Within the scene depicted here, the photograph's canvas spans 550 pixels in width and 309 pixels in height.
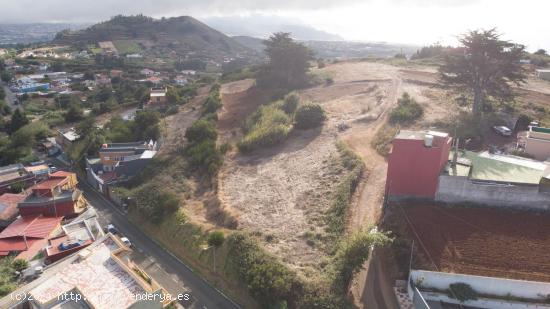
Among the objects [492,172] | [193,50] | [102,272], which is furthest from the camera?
[193,50]

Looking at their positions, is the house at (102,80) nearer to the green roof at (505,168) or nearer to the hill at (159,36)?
the hill at (159,36)

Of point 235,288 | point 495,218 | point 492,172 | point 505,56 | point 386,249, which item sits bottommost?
point 235,288

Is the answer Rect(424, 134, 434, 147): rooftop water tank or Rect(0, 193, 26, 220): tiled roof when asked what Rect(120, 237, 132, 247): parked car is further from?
Rect(424, 134, 434, 147): rooftop water tank

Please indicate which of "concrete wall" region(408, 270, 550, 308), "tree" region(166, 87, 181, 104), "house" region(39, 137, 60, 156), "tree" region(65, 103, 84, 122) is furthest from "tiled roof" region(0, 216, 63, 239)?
"tree" region(65, 103, 84, 122)

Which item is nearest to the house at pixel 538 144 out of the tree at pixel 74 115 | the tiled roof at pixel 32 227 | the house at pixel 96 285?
the house at pixel 96 285

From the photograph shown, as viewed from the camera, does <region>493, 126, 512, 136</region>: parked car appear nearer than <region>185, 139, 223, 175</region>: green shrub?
Yes

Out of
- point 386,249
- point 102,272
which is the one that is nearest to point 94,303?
point 102,272

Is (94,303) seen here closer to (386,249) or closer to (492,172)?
(386,249)
